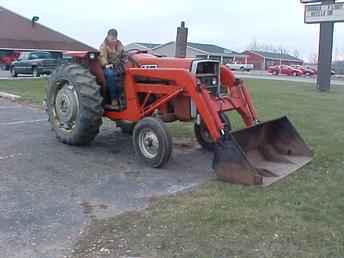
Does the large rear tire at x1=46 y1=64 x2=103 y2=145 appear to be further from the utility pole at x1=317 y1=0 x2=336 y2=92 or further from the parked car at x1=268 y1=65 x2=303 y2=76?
the parked car at x1=268 y1=65 x2=303 y2=76

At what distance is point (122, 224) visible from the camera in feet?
15.3

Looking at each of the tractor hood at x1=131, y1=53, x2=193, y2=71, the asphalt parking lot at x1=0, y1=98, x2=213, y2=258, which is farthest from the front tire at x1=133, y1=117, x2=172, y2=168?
the tractor hood at x1=131, y1=53, x2=193, y2=71

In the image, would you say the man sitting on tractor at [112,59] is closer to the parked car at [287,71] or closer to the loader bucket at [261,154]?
the loader bucket at [261,154]

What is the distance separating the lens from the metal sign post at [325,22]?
872 inches

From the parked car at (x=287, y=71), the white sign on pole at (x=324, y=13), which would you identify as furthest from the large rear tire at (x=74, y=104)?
the parked car at (x=287, y=71)

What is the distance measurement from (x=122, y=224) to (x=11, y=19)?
42.1 meters

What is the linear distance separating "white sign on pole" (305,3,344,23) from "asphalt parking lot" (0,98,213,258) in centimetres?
1628

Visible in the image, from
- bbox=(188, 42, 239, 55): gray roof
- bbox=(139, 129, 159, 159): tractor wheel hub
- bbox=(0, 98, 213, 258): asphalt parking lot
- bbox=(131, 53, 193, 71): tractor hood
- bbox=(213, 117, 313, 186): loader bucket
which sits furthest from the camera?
bbox=(188, 42, 239, 55): gray roof

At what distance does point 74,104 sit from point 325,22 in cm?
1813

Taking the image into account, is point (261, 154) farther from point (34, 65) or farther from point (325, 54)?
point (34, 65)

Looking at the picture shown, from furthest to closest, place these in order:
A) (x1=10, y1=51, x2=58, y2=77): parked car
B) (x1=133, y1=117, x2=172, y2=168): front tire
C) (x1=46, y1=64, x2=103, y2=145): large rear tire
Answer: (x1=10, y1=51, x2=58, y2=77): parked car, (x1=46, y1=64, x2=103, y2=145): large rear tire, (x1=133, y1=117, x2=172, y2=168): front tire

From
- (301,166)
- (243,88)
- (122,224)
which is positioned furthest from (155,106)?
(122,224)

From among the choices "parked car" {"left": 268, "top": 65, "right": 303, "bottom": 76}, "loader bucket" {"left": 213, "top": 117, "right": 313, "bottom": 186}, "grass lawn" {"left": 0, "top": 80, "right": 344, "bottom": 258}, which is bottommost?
"grass lawn" {"left": 0, "top": 80, "right": 344, "bottom": 258}

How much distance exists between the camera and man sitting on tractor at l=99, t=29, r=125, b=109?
25.2 feet
